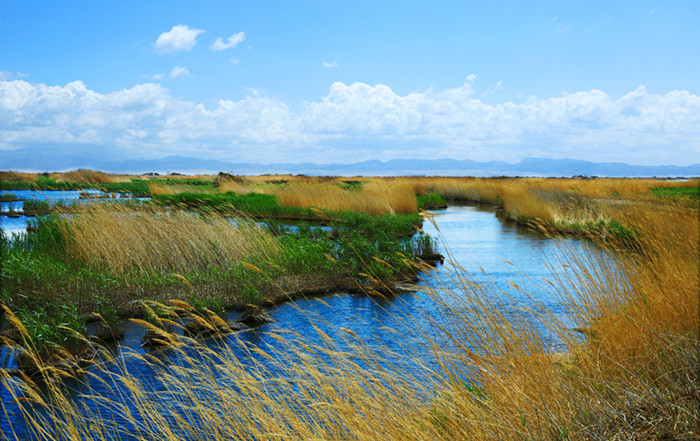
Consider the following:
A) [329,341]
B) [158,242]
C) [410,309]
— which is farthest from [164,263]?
[329,341]

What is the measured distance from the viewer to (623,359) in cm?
371

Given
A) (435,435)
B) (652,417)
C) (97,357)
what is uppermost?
(652,417)

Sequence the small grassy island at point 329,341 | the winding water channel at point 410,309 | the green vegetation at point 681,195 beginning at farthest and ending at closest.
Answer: the green vegetation at point 681,195
the winding water channel at point 410,309
the small grassy island at point 329,341

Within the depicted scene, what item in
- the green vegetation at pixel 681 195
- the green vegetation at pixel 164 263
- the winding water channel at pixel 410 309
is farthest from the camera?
the green vegetation at pixel 681 195

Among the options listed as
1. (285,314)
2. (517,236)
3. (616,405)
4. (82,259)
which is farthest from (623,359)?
(517,236)

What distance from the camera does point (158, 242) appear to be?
10344 mm

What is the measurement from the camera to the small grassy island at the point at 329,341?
10.2 feet

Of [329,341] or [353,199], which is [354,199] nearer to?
[353,199]

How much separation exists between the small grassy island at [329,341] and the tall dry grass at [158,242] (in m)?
0.05

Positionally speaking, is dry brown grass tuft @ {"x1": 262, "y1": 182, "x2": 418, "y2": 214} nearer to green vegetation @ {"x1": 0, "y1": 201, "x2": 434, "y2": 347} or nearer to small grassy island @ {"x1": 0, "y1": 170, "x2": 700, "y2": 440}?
small grassy island @ {"x1": 0, "y1": 170, "x2": 700, "y2": 440}

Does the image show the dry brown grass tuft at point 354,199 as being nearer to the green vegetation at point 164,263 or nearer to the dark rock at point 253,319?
the green vegetation at point 164,263

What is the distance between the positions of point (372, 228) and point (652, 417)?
1263 centimetres

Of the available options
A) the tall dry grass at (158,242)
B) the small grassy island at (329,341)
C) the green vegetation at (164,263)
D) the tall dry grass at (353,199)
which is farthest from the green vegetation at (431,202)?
the tall dry grass at (158,242)

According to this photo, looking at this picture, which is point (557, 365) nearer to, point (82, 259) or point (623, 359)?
point (623, 359)
